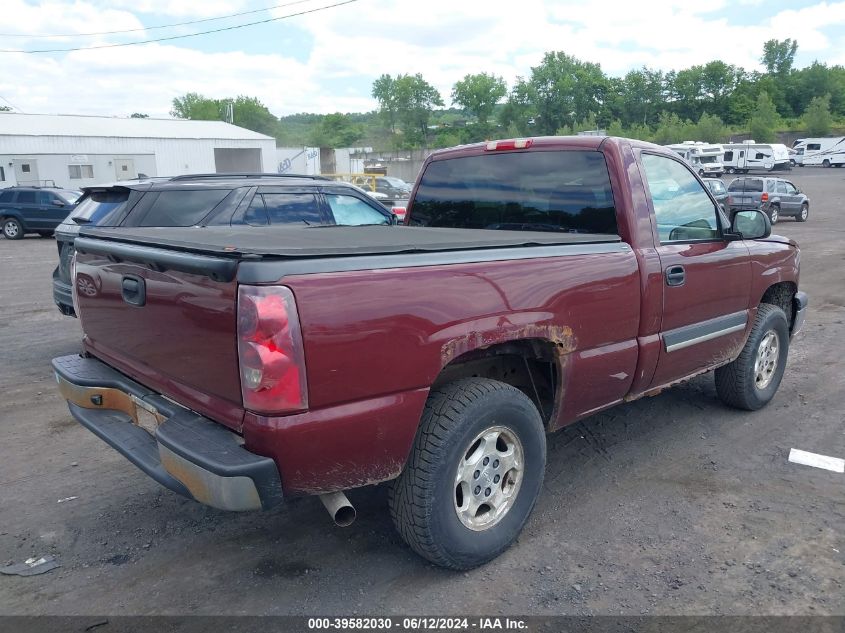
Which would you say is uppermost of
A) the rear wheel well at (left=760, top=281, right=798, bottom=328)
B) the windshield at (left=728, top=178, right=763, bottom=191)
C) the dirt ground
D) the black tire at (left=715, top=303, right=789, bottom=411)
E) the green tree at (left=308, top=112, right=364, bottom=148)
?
the green tree at (left=308, top=112, right=364, bottom=148)

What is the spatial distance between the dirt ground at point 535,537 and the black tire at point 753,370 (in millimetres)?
156

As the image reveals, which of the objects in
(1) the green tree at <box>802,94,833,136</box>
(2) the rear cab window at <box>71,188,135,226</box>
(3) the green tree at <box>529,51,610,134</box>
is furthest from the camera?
(3) the green tree at <box>529,51,610,134</box>

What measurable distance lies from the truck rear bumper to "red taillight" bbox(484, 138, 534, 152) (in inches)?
106

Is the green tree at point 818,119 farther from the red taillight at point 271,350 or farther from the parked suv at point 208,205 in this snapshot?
the red taillight at point 271,350

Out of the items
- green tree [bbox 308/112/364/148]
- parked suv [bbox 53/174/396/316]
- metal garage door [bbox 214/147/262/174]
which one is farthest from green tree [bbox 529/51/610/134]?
parked suv [bbox 53/174/396/316]

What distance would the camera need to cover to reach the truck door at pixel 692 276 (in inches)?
164

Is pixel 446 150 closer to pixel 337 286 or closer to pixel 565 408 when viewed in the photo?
pixel 565 408

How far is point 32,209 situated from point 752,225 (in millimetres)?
22099

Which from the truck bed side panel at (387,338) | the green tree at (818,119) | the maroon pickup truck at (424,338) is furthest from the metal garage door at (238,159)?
the green tree at (818,119)

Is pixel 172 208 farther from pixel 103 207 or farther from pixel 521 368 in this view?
pixel 521 368

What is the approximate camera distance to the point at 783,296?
5.59 m

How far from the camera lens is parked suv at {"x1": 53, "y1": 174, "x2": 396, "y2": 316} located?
6.85 metres

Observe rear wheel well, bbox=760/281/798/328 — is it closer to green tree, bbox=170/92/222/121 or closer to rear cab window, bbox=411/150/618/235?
rear cab window, bbox=411/150/618/235

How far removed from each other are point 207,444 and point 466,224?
8.95 ft
